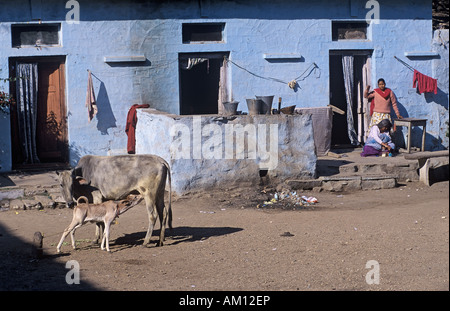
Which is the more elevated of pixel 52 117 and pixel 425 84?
pixel 425 84

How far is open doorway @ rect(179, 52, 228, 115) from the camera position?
16.4m

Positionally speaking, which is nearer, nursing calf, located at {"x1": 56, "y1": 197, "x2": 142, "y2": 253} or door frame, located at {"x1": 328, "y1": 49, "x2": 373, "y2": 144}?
nursing calf, located at {"x1": 56, "y1": 197, "x2": 142, "y2": 253}

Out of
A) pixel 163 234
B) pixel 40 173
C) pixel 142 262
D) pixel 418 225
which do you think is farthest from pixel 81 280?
pixel 40 173

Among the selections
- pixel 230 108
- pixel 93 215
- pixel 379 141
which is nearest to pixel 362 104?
pixel 379 141

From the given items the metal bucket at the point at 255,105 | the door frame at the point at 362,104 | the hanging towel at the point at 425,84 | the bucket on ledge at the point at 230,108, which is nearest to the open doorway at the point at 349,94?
the door frame at the point at 362,104

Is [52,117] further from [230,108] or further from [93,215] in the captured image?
[93,215]

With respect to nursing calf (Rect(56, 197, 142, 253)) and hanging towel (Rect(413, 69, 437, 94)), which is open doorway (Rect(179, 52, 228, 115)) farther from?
nursing calf (Rect(56, 197, 142, 253))

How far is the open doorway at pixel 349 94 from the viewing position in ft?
55.7

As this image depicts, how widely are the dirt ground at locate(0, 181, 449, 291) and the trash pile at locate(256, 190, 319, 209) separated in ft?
0.58

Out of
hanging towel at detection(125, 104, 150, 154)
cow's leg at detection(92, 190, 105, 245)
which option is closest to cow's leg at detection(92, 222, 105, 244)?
cow's leg at detection(92, 190, 105, 245)

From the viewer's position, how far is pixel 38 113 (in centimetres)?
1539

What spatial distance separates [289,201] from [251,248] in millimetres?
3381

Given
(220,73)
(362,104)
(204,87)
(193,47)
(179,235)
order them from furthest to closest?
(204,87) < (362,104) < (220,73) < (193,47) < (179,235)

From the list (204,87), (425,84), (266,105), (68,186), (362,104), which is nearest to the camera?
(68,186)
